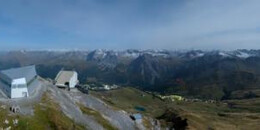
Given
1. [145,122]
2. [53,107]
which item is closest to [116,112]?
[145,122]

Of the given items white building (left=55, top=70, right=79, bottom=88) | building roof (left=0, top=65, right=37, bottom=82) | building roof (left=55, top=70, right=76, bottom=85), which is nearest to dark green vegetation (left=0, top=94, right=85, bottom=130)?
building roof (left=0, top=65, right=37, bottom=82)

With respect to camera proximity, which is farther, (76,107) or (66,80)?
(66,80)

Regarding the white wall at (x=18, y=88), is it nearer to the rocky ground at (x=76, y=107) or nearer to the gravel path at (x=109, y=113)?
the rocky ground at (x=76, y=107)

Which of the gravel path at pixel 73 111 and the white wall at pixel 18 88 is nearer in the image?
the gravel path at pixel 73 111

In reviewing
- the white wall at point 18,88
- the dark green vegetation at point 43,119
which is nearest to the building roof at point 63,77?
the white wall at point 18,88

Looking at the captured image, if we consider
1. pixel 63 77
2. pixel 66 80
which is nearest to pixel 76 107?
pixel 66 80

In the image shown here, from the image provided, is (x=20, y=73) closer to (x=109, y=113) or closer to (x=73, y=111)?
(x=73, y=111)
